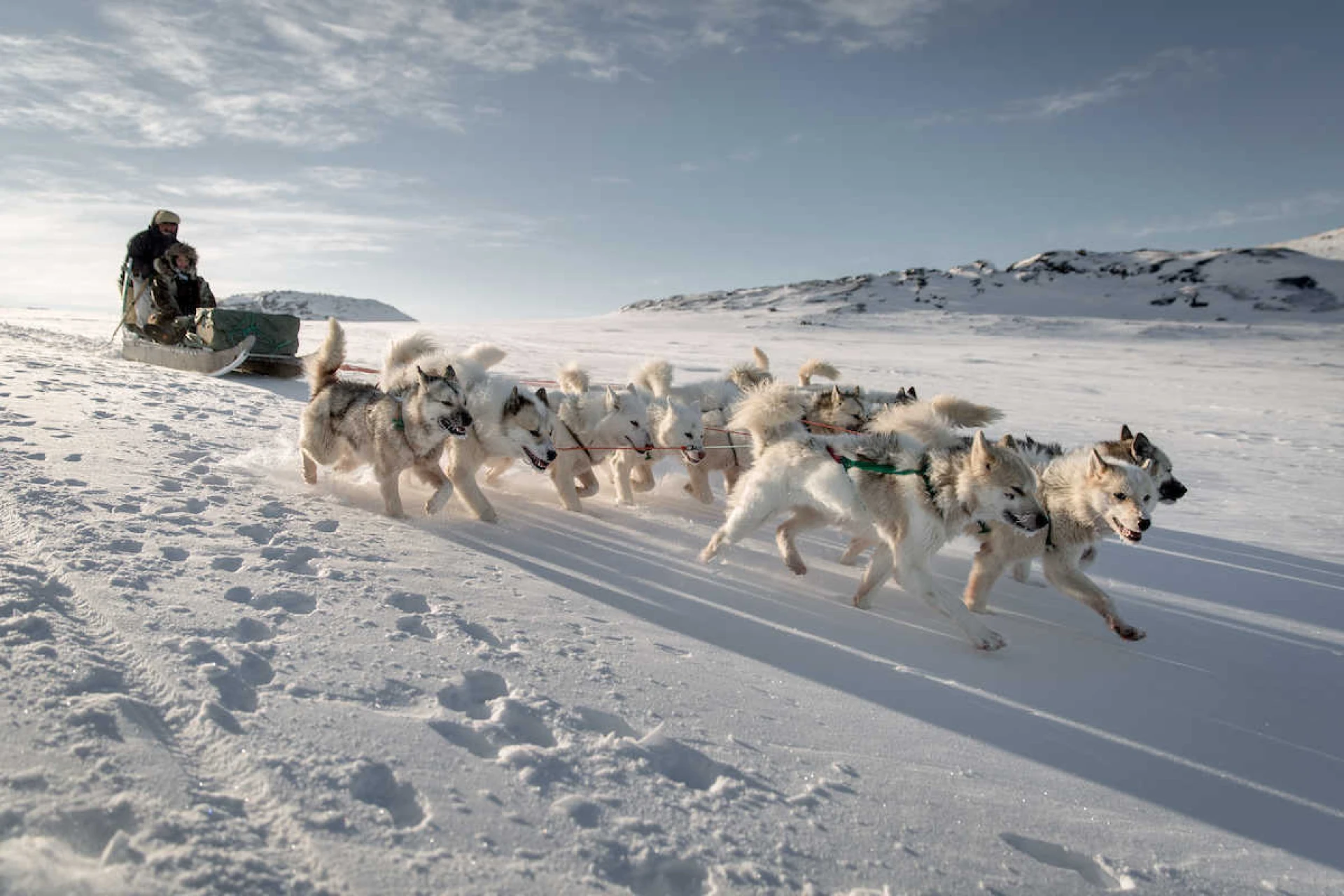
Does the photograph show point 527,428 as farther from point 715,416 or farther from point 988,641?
point 988,641

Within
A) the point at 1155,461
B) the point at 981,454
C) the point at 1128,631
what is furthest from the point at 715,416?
the point at 1128,631

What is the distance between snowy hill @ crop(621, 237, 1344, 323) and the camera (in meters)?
36.9

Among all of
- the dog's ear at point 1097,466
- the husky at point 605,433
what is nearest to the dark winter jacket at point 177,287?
the husky at point 605,433

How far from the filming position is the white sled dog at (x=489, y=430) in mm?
5332

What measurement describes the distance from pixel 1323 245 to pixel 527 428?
2441 inches

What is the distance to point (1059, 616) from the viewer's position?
4605 mm

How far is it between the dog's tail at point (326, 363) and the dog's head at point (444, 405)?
37.7 inches

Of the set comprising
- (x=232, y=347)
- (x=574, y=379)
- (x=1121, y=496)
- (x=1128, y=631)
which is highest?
(x=232, y=347)

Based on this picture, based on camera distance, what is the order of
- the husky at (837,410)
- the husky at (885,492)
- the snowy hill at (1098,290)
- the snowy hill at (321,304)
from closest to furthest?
the husky at (885,492), the husky at (837,410), the snowy hill at (1098,290), the snowy hill at (321,304)

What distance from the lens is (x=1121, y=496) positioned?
416 cm

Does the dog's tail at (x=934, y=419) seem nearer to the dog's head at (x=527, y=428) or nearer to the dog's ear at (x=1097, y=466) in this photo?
the dog's ear at (x=1097, y=466)

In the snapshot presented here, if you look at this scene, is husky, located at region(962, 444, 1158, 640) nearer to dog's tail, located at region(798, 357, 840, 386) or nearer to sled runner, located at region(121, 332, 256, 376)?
dog's tail, located at region(798, 357, 840, 386)

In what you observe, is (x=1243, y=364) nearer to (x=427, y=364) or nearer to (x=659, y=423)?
(x=659, y=423)

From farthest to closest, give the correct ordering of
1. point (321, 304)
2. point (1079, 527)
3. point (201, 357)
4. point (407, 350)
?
point (321, 304)
point (201, 357)
point (407, 350)
point (1079, 527)
